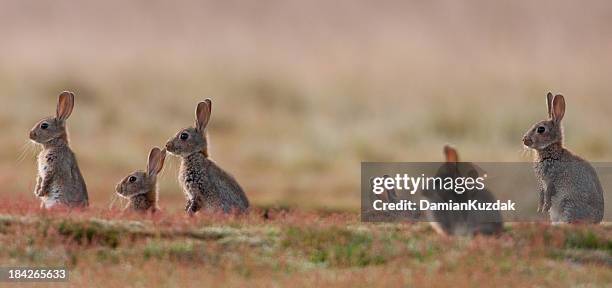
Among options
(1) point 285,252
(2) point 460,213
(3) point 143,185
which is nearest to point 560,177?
(2) point 460,213

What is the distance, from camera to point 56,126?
1087 inches

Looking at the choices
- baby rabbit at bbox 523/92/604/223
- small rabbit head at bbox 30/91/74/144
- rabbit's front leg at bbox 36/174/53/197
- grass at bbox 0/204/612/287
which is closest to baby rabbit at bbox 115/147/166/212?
rabbit's front leg at bbox 36/174/53/197

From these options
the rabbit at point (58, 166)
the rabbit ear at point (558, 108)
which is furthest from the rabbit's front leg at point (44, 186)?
the rabbit ear at point (558, 108)

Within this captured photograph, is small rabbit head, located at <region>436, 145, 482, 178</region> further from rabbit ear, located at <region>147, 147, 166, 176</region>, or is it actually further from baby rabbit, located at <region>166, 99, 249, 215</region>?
rabbit ear, located at <region>147, 147, 166, 176</region>

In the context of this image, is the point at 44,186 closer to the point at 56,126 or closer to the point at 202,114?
the point at 56,126

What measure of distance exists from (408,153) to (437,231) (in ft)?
87.3

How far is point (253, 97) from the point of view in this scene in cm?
6212

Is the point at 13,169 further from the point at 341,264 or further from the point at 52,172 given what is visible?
the point at 341,264

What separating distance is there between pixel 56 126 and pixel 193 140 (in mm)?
2140

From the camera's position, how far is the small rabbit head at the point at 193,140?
89.7 feet

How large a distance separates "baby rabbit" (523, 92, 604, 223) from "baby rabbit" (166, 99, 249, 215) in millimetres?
4472

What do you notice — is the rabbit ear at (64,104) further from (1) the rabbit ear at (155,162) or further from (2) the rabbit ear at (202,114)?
(2) the rabbit ear at (202,114)

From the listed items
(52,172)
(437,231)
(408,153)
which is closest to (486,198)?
(437,231)

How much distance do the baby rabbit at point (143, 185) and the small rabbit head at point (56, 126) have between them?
1230 millimetres
